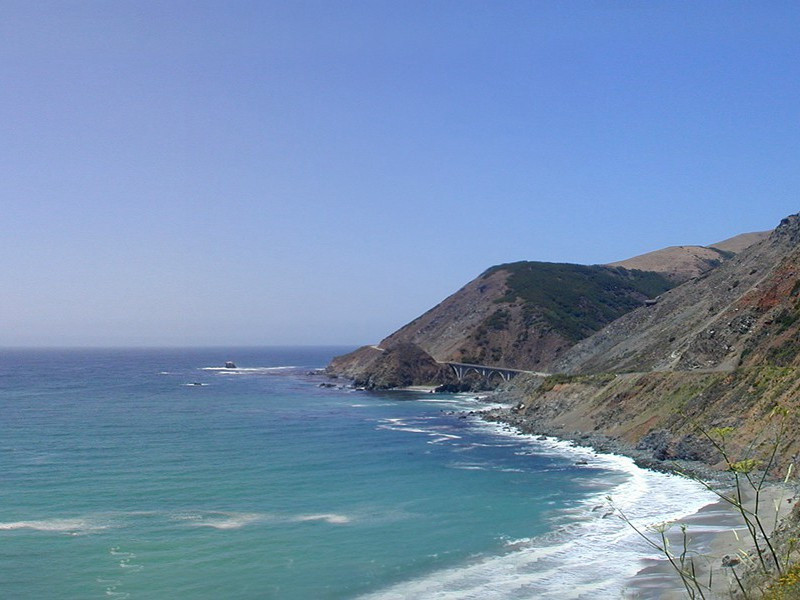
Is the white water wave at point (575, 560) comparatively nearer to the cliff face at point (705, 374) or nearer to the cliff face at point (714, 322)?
the cliff face at point (705, 374)

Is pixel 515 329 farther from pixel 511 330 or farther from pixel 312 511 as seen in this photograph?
pixel 312 511

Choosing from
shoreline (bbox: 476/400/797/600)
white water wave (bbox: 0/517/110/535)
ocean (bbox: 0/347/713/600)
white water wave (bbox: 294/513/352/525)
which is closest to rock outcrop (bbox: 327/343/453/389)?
ocean (bbox: 0/347/713/600)

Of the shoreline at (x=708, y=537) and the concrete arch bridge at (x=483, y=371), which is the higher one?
the concrete arch bridge at (x=483, y=371)

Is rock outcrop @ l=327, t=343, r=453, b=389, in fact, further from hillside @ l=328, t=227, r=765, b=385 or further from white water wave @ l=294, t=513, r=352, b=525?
white water wave @ l=294, t=513, r=352, b=525

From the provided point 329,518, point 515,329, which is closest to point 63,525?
point 329,518

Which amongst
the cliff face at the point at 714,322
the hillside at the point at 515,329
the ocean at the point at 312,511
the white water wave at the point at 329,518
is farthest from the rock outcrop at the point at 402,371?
the white water wave at the point at 329,518

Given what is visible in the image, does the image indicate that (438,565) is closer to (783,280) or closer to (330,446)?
(330,446)
